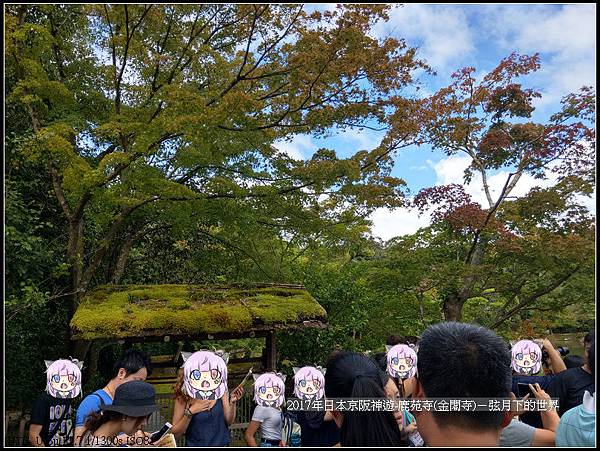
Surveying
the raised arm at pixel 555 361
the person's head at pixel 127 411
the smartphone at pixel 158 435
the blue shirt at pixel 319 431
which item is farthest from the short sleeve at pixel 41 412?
the raised arm at pixel 555 361

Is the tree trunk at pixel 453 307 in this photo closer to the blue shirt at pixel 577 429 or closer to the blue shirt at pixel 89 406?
the blue shirt at pixel 577 429

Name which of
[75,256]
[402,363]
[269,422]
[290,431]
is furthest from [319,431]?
[75,256]

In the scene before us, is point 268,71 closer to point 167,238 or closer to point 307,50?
point 307,50

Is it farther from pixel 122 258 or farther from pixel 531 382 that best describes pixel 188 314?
pixel 531 382

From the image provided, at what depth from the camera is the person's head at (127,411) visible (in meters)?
2.61

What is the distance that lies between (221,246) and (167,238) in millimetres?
1908

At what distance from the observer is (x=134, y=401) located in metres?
2.67

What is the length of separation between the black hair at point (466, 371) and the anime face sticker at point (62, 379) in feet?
11.5

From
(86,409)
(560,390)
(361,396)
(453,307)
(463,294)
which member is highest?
(463,294)

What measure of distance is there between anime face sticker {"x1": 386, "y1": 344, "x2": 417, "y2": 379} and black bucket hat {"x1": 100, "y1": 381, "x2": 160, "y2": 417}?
2.55 m

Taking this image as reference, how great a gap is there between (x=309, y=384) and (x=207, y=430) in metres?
0.95

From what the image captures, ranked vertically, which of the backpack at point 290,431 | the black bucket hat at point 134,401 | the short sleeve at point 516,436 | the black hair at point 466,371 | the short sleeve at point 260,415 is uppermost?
the black hair at point 466,371

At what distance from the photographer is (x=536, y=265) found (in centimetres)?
945

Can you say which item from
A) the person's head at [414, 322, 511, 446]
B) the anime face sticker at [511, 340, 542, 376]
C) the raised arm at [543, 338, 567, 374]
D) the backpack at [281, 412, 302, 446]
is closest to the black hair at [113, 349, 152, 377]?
the backpack at [281, 412, 302, 446]
